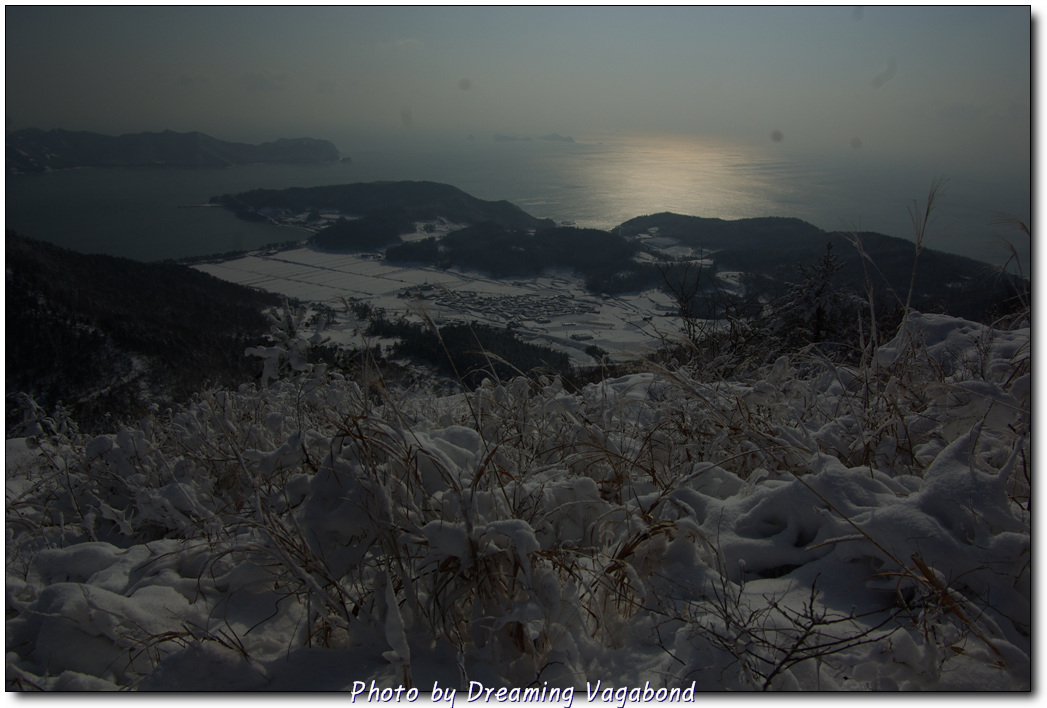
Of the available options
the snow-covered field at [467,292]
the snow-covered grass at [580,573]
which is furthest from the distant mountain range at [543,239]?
the snow-covered grass at [580,573]

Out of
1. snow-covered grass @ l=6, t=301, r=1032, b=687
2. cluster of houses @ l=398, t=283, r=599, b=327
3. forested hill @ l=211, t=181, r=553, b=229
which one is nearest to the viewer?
snow-covered grass @ l=6, t=301, r=1032, b=687

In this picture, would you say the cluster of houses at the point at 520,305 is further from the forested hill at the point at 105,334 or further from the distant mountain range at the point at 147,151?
the distant mountain range at the point at 147,151

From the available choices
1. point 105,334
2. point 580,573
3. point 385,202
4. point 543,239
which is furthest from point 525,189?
point 580,573

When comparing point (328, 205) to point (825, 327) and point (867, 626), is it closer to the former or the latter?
point (825, 327)

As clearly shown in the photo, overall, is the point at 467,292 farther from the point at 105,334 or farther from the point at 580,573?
the point at 580,573

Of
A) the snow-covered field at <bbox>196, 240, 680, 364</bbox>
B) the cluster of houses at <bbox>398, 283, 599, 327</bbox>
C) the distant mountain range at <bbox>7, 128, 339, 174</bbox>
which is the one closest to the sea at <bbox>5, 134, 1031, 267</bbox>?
the distant mountain range at <bbox>7, 128, 339, 174</bbox>

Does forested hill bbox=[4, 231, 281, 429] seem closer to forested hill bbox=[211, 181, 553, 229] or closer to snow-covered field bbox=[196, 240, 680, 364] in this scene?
snow-covered field bbox=[196, 240, 680, 364]
